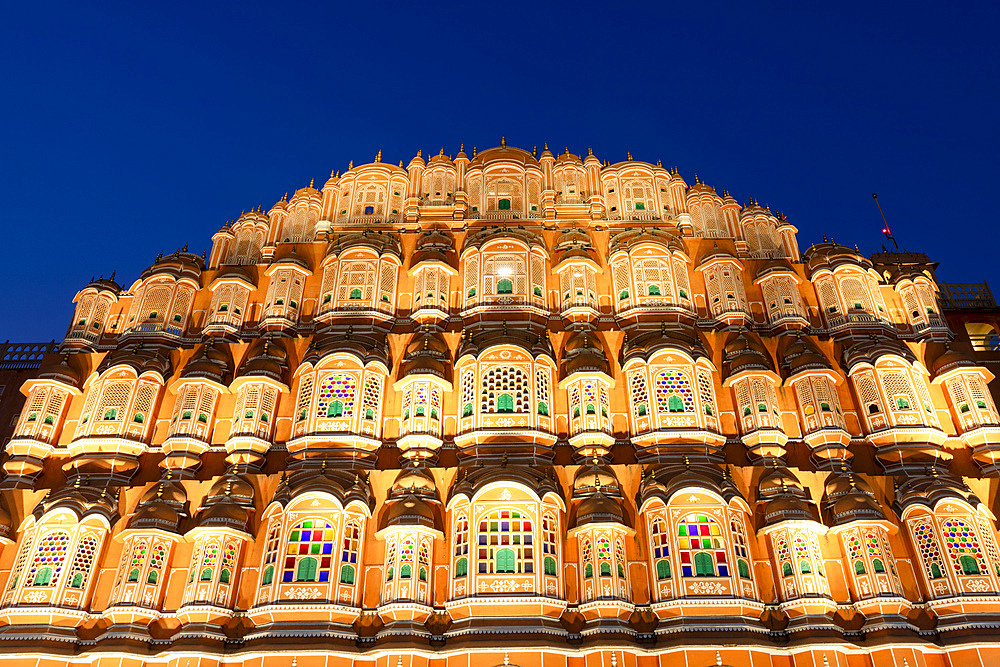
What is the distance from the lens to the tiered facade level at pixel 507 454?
23.4m

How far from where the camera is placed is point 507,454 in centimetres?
2648

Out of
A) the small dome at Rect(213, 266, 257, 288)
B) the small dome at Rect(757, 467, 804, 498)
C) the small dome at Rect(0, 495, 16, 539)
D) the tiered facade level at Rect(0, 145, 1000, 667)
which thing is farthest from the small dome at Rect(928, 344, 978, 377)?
the small dome at Rect(0, 495, 16, 539)

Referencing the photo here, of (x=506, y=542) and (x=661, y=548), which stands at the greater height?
(x=506, y=542)

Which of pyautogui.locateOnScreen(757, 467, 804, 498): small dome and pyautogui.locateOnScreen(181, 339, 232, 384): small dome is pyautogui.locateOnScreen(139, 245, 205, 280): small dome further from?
pyautogui.locateOnScreen(757, 467, 804, 498): small dome

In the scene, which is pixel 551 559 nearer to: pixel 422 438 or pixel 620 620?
pixel 620 620

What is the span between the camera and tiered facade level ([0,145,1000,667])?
23.4 m

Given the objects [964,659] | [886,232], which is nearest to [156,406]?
[964,659]

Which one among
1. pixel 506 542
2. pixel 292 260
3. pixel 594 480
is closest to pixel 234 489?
pixel 506 542

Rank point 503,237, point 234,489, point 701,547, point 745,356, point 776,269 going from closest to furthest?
point 701,547 < point 234,489 < point 745,356 < point 503,237 < point 776,269

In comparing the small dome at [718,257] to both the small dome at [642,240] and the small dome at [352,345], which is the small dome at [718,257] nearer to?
the small dome at [642,240]

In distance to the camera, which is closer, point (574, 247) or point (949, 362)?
point (949, 362)

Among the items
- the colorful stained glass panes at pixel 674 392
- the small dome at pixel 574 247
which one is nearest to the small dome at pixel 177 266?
the small dome at pixel 574 247

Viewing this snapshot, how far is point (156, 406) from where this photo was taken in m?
29.1

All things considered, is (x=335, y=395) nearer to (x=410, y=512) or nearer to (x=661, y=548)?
(x=410, y=512)
